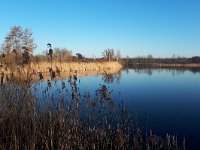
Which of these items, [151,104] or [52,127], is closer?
[52,127]

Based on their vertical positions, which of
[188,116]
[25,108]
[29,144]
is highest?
[25,108]

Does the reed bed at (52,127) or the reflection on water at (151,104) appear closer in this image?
the reed bed at (52,127)

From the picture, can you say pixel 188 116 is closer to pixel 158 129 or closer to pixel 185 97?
pixel 158 129

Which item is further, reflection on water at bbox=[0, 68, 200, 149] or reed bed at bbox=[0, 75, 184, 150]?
reflection on water at bbox=[0, 68, 200, 149]

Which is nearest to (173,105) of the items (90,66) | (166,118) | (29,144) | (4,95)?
(166,118)

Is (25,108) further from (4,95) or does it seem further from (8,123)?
(4,95)

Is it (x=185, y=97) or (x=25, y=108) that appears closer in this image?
(x=25, y=108)

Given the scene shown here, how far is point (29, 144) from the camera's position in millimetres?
3727

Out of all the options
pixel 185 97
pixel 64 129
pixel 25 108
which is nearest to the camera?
pixel 64 129

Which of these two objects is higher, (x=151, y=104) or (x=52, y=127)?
(x=52, y=127)

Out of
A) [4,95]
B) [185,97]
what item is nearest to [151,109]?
[185,97]

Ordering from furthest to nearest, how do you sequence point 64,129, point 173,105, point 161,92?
point 161,92
point 173,105
point 64,129

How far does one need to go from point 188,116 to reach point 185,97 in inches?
143

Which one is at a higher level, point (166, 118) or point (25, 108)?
point (25, 108)
